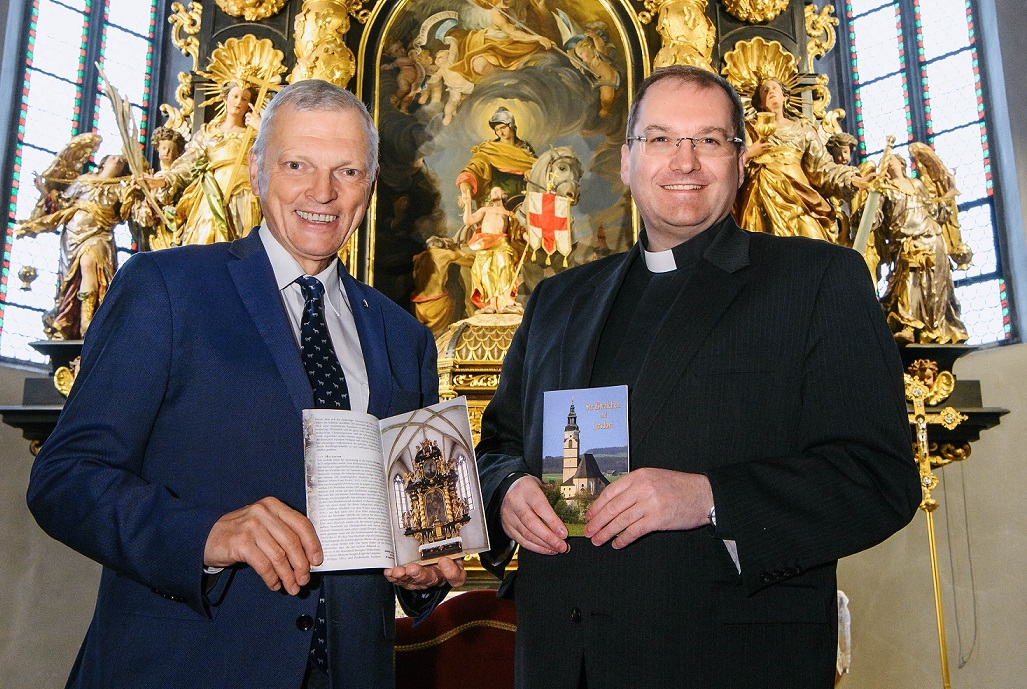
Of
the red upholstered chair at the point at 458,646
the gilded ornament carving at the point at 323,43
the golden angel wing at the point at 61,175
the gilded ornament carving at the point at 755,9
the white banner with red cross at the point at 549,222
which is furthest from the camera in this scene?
the gilded ornament carving at the point at 755,9

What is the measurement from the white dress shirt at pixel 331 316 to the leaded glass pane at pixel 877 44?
31.8 feet

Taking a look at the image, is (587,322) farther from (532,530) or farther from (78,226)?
(78,226)

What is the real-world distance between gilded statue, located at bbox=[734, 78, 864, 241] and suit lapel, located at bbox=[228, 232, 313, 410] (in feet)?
19.4

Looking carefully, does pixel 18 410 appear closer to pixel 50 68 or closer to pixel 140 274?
pixel 50 68

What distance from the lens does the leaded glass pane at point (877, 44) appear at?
10.6 meters

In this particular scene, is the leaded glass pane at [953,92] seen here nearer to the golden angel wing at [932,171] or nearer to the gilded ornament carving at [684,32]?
the golden angel wing at [932,171]

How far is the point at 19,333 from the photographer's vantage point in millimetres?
8883

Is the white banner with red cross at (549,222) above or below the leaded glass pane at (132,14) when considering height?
below

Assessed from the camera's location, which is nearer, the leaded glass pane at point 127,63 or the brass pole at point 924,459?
the brass pole at point 924,459

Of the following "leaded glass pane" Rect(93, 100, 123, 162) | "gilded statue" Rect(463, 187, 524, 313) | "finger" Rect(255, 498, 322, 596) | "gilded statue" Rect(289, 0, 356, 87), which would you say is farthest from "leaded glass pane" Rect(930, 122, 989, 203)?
"finger" Rect(255, 498, 322, 596)

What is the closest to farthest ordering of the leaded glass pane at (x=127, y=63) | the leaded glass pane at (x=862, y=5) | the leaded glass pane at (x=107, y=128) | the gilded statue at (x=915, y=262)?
the gilded statue at (x=915, y=262), the leaded glass pane at (x=107, y=128), the leaded glass pane at (x=127, y=63), the leaded glass pane at (x=862, y=5)

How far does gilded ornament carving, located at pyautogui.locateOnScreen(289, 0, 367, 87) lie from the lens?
26.4 ft

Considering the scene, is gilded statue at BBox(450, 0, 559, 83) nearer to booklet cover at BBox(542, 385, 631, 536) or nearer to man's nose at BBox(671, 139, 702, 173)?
man's nose at BBox(671, 139, 702, 173)

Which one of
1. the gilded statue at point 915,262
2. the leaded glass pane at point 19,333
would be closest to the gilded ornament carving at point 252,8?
the leaded glass pane at point 19,333
